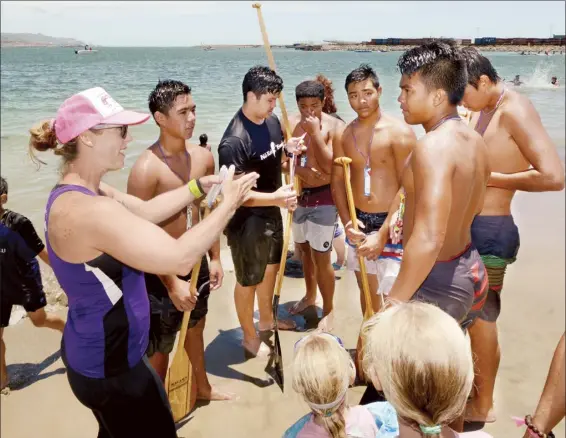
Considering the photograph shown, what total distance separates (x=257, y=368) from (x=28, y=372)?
1.86 metres

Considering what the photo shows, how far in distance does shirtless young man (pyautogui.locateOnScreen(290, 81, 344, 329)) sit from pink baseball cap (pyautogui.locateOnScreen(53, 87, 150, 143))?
2568mm

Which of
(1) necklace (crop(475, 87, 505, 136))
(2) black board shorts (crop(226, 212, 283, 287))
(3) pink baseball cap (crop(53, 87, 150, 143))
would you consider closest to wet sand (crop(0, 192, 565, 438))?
(2) black board shorts (crop(226, 212, 283, 287))

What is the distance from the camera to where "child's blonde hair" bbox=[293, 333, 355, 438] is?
6.19 ft

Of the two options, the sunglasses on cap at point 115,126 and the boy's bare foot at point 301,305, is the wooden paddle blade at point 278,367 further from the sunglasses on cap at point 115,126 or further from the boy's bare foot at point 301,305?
the sunglasses on cap at point 115,126

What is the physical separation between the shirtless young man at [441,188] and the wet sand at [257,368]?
1409 mm

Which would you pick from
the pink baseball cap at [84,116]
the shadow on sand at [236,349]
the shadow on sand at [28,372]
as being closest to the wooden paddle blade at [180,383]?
the shadow on sand at [236,349]

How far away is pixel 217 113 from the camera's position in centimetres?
1952

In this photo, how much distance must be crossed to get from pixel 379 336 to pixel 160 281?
1.99 meters

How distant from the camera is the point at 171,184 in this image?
3.19 meters

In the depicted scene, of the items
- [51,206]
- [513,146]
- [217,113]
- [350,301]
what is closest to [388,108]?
[217,113]

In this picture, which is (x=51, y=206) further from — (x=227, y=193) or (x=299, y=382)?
(x=299, y=382)

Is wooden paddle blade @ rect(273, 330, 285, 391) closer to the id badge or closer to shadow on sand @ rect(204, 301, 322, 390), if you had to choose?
shadow on sand @ rect(204, 301, 322, 390)

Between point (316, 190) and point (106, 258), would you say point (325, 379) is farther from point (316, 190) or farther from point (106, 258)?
point (316, 190)

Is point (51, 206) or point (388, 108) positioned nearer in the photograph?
point (51, 206)
